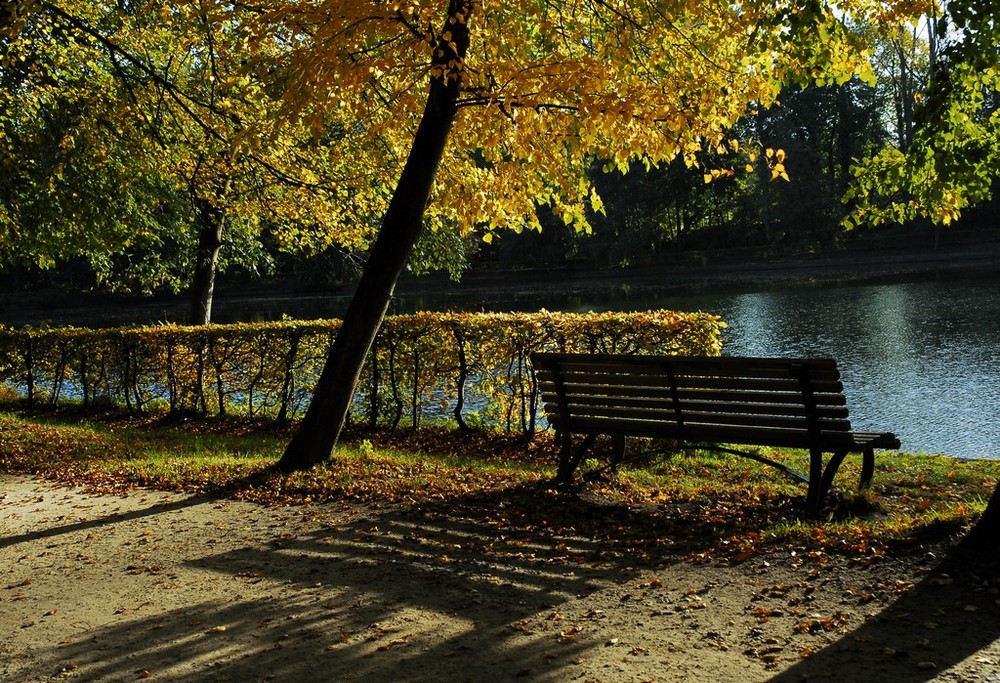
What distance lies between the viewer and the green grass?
18.8 feet

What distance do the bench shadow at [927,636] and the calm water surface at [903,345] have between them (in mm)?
8089

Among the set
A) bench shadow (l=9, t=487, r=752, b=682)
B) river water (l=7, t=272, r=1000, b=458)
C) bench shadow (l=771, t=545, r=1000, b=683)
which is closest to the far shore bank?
river water (l=7, t=272, r=1000, b=458)

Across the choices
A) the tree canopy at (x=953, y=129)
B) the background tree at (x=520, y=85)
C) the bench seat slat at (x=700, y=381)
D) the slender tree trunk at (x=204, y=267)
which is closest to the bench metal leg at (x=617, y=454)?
the bench seat slat at (x=700, y=381)

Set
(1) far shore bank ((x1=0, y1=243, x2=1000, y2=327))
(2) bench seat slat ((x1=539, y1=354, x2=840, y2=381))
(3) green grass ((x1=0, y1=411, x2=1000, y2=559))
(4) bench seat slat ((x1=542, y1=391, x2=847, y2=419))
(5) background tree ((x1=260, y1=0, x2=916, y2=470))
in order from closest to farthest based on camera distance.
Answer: (3) green grass ((x1=0, y1=411, x2=1000, y2=559)), (2) bench seat slat ((x1=539, y1=354, x2=840, y2=381)), (4) bench seat slat ((x1=542, y1=391, x2=847, y2=419)), (5) background tree ((x1=260, y1=0, x2=916, y2=470)), (1) far shore bank ((x1=0, y1=243, x2=1000, y2=327))

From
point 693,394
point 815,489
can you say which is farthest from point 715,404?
point 815,489

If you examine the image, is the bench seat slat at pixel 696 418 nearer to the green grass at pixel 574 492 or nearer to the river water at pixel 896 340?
the green grass at pixel 574 492

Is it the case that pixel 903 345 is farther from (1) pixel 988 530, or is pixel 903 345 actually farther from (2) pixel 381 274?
(1) pixel 988 530

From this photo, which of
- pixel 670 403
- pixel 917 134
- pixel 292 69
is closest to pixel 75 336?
pixel 292 69

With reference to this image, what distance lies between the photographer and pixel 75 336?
1580 centimetres

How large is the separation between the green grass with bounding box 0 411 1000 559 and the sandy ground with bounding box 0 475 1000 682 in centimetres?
48

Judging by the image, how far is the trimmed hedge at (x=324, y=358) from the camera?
10367 mm

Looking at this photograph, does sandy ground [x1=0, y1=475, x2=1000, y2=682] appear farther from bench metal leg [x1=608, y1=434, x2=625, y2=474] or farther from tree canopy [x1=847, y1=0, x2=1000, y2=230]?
tree canopy [x1=847, y1=0, x2=1000, y2=230]

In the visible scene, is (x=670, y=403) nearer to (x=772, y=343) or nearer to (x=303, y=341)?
(x=303, y=341)

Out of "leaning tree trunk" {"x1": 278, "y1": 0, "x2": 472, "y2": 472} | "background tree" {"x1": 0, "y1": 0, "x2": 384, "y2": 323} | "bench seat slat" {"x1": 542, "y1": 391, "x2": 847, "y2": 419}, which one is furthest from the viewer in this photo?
"background tree" {"x1": 0, "y1": 0, "x2": 384, "y2": 323}
